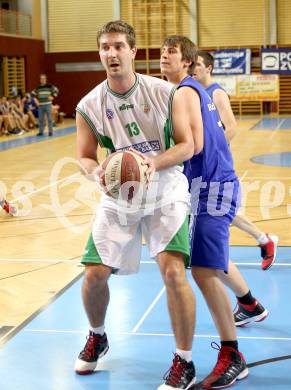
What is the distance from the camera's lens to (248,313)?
15.7 ft

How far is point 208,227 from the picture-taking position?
381cm

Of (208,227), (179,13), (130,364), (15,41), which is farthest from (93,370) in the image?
(179,13)

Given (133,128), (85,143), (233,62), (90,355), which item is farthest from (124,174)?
(233,62)

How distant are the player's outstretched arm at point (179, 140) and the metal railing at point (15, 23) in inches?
900

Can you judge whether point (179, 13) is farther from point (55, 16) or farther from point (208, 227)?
point (208, 227)

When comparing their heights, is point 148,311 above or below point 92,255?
below

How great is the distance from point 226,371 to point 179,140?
51.3 inches

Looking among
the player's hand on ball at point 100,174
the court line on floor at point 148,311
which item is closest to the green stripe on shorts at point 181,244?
the player's hand on ball at point 100,174

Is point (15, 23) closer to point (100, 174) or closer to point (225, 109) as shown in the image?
point (225, 109)

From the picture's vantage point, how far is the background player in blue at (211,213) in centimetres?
376

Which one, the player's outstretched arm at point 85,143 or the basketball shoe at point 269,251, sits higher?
the player's outstretched arm at point 85,143

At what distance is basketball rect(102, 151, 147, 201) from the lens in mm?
3494

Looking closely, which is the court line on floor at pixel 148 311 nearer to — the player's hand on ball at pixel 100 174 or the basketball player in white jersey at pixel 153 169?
the basketball player in white jersey at pixel 153 169

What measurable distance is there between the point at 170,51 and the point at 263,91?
23424 mm
